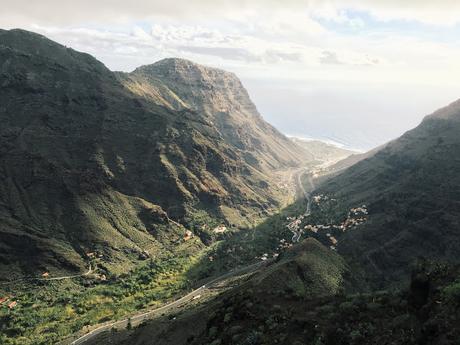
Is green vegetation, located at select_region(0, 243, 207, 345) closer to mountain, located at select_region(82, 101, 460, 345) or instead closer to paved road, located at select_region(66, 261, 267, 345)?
paved road, located at select_region(66, 261, 267, 345)

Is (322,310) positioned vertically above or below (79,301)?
above

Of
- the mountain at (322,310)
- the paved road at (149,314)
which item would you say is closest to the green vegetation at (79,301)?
the paved road at (149,314)

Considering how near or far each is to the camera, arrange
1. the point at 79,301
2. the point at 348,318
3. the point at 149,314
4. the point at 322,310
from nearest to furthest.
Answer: the point at 348,318, the point at 322,310, the point at 149,314, the point at 79,301

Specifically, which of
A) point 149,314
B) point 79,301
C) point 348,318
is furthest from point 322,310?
point 79,301

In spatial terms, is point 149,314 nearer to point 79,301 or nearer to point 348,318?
point 79,301

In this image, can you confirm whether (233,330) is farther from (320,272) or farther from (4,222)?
(4,222)

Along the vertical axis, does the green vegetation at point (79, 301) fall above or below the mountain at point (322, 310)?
below

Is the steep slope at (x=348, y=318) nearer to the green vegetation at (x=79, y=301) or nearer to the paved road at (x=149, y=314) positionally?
the paved road at (x=149, y=314)

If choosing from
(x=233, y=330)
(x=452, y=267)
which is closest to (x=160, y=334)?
(x=233, y=330)

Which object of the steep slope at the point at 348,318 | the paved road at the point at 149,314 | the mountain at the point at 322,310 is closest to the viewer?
the steep slope at the point at 348,318

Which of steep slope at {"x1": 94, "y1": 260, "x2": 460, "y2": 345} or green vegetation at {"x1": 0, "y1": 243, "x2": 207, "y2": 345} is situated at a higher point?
steep slope at {"x1": 94, "y1": 260, "x2": 460, "y2": 345}

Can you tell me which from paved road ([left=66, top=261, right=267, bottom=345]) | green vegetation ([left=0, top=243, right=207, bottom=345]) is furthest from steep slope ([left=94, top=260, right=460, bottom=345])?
green vegetation ([left=0, top=243, right=207, bottom=345])
